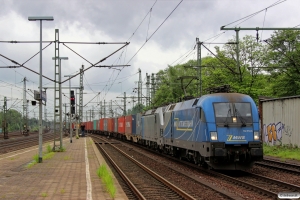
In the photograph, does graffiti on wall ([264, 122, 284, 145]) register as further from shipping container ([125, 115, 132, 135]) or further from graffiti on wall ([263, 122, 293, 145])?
shipping container ([125, 115, 132, 135])

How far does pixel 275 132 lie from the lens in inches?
992

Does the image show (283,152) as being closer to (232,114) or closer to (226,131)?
(232,114)

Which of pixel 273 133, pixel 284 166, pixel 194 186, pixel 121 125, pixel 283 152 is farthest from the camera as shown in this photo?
pixel 121 125

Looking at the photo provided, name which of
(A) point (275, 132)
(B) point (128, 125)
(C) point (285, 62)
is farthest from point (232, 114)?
(B) point (128, 125)

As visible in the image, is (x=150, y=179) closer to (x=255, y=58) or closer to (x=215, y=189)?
(x=215, y=189)

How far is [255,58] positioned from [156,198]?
3609cm

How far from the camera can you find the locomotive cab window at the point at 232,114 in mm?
14344

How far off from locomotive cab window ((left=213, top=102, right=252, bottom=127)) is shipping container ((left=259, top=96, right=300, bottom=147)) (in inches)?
357

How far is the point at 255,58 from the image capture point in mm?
43781

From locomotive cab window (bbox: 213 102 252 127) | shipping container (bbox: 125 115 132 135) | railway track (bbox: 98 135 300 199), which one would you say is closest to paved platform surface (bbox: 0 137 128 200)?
railway track (bbox: 98 135 300 199)

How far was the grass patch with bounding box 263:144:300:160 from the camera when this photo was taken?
20.3 metres

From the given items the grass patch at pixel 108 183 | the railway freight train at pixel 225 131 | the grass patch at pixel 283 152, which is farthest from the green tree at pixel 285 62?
the grass patch at pixel 108 183

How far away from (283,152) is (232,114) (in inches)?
344

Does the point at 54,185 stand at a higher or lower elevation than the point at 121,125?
lower
